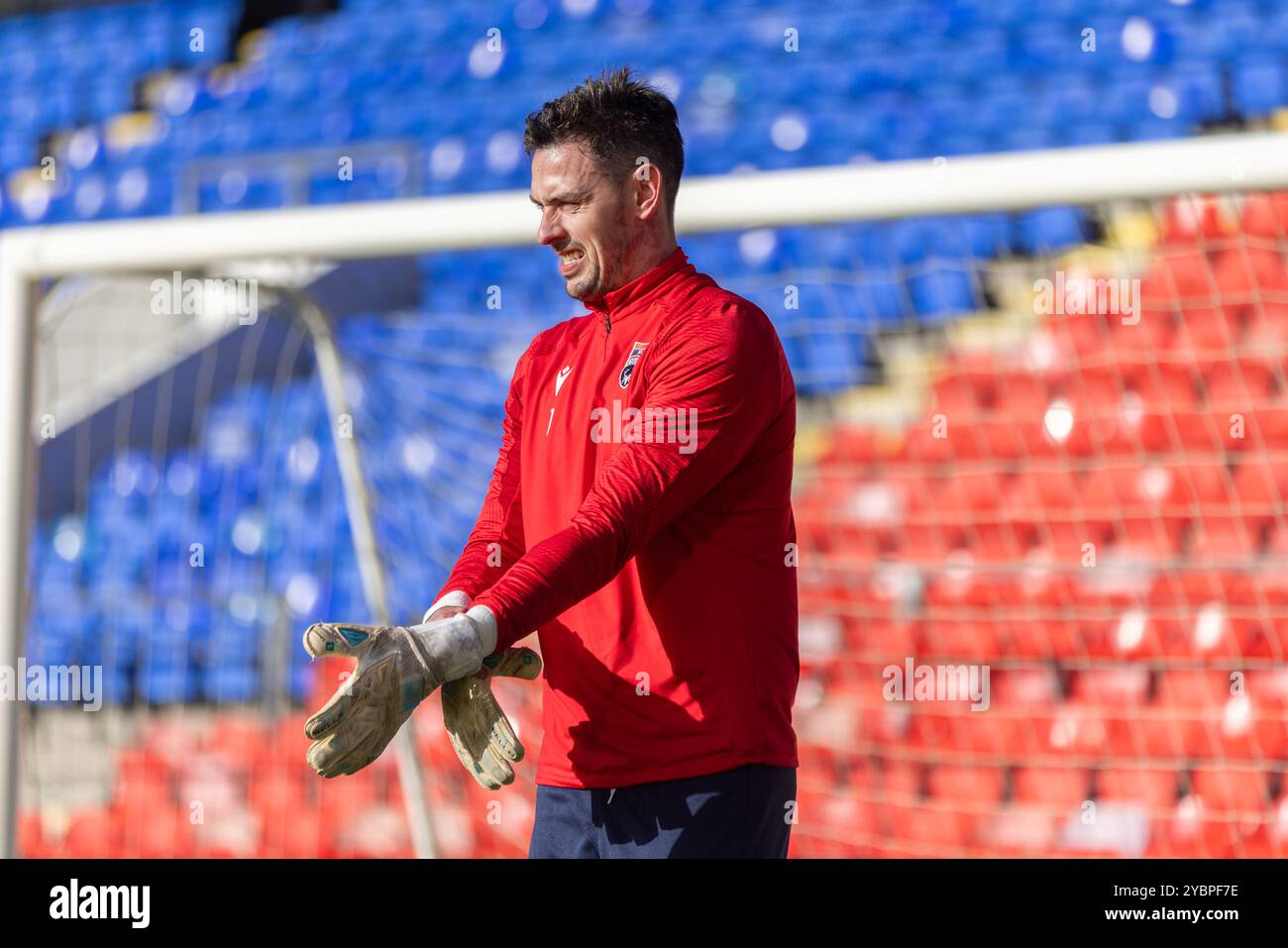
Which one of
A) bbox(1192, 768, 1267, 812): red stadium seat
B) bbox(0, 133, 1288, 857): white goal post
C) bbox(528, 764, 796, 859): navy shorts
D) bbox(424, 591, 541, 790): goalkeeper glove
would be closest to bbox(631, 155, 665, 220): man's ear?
bbox(424, 591, 541, 790): goalkeeper glove

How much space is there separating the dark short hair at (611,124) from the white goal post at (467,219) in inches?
39.4

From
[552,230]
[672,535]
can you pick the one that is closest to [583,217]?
[552,230]

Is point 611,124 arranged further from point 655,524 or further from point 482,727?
point 482,727

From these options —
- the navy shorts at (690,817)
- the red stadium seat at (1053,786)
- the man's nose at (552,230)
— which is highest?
the man's nose at (552,230)

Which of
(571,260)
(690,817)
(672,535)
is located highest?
(571,260)

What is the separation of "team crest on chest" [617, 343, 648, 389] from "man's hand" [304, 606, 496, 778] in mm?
314

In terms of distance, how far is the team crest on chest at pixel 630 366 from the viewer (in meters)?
1.48

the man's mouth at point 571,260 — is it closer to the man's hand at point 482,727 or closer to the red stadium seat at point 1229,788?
the man's hand at point 482,727

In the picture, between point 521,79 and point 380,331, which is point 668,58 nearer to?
point 521,79

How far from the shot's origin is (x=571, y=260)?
4.96ft

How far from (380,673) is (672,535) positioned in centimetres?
34

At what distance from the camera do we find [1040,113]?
19.8 ft

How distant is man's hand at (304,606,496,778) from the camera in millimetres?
1238

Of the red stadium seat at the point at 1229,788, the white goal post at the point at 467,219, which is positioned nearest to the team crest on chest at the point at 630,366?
the white goal post at the point at 467,219
